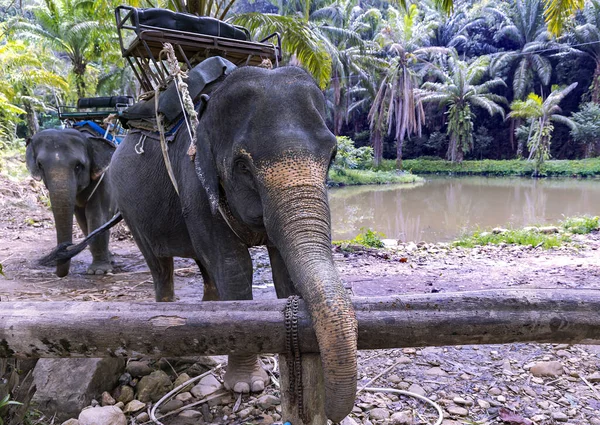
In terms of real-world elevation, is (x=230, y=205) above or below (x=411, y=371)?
above

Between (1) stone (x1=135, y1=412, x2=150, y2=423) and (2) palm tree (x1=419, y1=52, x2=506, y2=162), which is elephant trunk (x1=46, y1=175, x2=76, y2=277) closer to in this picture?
(1) stone (x1=135, y1=412, x2=150, y2=423)

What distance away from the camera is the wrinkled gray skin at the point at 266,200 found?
1.63 meters

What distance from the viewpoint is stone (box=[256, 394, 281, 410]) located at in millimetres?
2748

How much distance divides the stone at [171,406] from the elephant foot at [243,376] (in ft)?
0.98

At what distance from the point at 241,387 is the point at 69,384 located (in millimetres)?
934

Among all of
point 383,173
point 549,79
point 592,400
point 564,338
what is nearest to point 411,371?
point 592,400

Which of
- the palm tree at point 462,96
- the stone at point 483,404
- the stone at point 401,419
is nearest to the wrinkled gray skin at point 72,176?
the stone at point 401,419

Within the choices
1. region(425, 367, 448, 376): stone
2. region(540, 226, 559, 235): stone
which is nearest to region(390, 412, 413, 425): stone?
region(425, 367, 448, 376): stone

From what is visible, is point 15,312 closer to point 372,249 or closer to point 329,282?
point 329,282

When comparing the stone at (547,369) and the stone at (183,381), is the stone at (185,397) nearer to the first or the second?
the stone at (183,381)

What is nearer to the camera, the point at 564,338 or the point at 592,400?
the point at 564,338

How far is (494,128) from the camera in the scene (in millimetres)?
39625

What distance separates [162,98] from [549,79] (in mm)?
38960

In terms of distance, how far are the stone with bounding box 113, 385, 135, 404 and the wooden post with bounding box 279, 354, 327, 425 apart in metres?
1.29
